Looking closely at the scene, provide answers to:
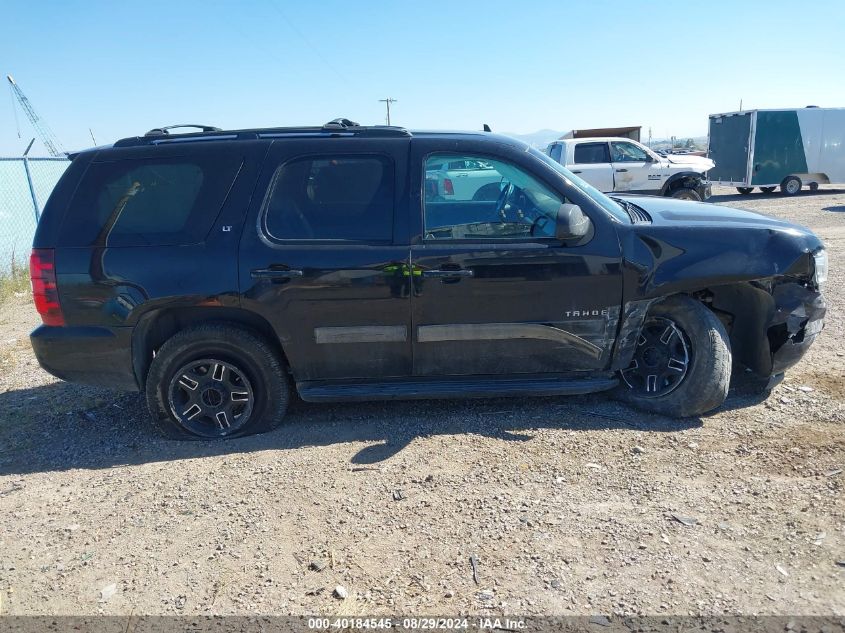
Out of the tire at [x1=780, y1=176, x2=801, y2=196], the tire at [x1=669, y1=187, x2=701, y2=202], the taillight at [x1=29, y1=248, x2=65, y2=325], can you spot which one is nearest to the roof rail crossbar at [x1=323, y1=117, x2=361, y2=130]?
the taillight at [x1=29, y1=248, x2=65, y2=325]

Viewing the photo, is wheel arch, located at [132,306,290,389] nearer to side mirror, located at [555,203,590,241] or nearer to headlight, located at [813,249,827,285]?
side mirror, located at [555,203,590,241]

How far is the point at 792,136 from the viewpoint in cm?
1950

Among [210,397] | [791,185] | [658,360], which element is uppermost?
[791,185]

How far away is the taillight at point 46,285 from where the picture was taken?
158 inches

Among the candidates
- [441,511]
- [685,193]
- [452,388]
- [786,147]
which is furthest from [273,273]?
[786,147]

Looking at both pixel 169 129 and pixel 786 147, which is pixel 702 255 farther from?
pixel 786 147

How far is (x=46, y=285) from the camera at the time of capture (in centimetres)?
403

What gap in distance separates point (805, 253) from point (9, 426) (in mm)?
5807

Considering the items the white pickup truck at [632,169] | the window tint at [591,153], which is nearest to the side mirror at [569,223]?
the white pickup truck at [632,169]

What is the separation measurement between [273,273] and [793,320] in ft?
11.5

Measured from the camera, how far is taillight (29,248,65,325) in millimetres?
4008

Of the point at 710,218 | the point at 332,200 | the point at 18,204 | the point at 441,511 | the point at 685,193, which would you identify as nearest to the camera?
the point at 441,511

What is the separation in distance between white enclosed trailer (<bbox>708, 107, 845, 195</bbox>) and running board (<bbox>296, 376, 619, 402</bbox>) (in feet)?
61.2

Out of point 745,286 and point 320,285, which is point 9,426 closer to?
point 320,285
